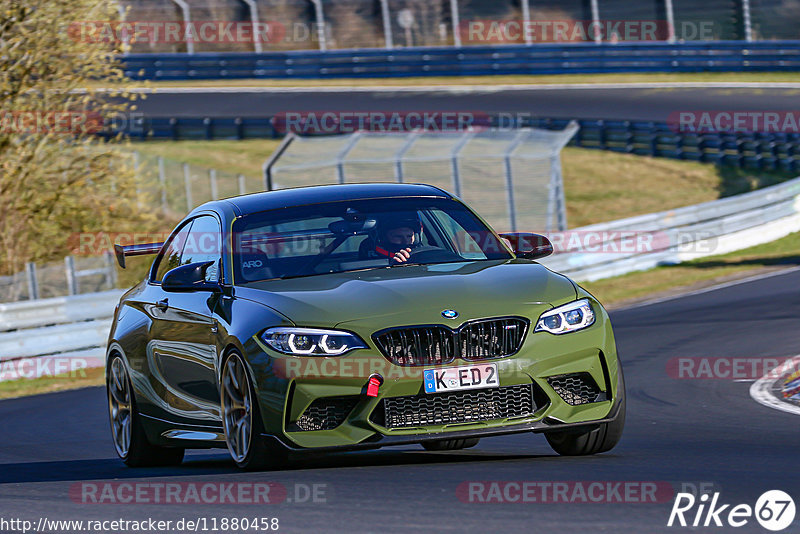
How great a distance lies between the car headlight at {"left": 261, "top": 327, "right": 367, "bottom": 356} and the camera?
21.6 ft

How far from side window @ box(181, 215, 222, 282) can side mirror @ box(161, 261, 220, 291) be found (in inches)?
9.1

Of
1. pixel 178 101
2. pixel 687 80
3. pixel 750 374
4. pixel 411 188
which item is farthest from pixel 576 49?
pixel 411 188

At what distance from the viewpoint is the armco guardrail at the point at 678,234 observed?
2123cm

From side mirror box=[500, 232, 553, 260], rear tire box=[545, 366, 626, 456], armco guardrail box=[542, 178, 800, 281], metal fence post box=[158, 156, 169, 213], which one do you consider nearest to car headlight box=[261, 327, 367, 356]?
rear tire box=[545, 366, 626, 456]

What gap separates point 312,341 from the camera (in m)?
→ 6.66

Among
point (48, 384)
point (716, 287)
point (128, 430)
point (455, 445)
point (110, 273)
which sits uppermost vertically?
point (128, 430)

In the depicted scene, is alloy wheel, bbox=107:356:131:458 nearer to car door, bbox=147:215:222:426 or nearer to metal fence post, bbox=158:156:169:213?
car door, bbox=147:215:222:426

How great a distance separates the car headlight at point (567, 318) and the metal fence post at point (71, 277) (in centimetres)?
1225

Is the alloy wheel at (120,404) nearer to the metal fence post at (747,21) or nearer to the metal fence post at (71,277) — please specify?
the metal fence post at (71,277)

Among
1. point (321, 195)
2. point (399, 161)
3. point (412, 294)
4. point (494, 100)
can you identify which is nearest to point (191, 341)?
point (321, 195)

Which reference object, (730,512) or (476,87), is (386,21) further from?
(730,512)

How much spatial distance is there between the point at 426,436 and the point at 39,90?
678 inches

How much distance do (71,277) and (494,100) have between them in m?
22.8

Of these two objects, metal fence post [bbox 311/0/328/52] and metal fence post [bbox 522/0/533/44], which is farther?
metal fence post [bbox 311/0/328/52]
